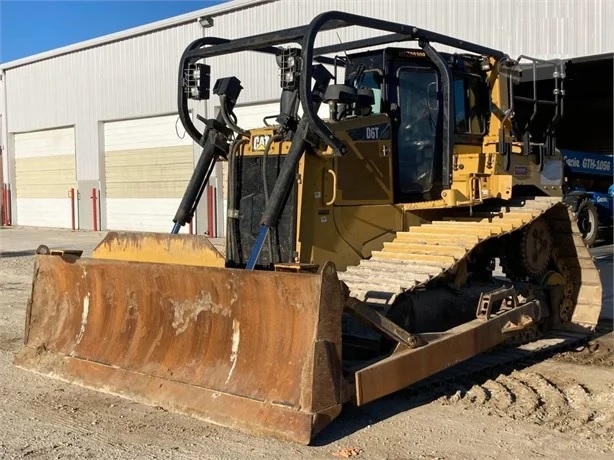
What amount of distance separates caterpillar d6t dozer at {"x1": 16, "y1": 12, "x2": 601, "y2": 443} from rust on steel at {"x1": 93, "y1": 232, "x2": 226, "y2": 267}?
16mm

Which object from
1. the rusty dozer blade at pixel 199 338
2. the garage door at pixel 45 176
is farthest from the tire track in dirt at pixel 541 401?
the garage door at pixel 45 176

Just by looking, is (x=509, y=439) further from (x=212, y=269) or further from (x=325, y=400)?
(x=212, y=269)

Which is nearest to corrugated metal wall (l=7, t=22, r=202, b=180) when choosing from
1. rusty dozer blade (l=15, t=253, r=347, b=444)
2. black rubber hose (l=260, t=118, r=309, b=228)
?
rusty dozer blade (l=15, t=253, r=347, b=444)

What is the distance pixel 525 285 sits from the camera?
7.21 meters

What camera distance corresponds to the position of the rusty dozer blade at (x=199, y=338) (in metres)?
4.71

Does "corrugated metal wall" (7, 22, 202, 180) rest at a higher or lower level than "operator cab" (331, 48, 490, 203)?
higher

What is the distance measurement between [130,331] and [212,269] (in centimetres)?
108

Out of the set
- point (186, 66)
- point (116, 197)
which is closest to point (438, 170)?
point (186, 66)

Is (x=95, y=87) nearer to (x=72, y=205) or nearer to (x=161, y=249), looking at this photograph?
(x=72, y=205)

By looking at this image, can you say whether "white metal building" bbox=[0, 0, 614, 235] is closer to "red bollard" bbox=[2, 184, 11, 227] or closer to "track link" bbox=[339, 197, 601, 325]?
"red bollard" bbox=[2, 184, 11, 227]

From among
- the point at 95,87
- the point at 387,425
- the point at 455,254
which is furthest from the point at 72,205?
the point at 387,425

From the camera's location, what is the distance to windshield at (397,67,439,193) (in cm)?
A: 653

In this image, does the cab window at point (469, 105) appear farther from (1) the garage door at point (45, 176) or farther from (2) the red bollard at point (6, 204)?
(2) the red bollard at point (6, 204)

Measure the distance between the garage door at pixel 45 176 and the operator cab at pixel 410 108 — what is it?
20385mm
